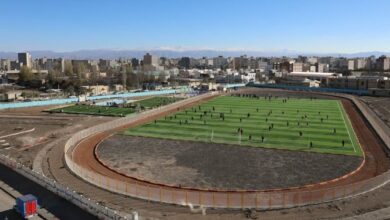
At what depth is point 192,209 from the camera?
19422mm

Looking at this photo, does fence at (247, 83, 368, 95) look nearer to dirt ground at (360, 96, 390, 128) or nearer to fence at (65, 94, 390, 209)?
dirt ground at (360, 96, 390, 128)

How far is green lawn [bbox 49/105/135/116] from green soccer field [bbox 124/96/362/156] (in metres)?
7.80

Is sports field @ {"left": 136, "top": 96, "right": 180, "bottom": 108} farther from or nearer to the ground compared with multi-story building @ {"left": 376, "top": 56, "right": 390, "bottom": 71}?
nearer to the ground

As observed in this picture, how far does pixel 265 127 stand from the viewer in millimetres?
42812

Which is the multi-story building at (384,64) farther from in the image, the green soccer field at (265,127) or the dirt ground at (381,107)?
the green soccer field at (265,127)

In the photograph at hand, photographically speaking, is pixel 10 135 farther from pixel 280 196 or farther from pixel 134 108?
pixel 280 196

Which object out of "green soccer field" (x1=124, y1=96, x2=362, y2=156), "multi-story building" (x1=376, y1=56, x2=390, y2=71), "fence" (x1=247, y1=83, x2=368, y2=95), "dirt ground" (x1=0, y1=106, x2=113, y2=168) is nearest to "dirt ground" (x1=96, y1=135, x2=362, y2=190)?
"green soccer field" (x1=124, y1=96, x2=362, y2=156)

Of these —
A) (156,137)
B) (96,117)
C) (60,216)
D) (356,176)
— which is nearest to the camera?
(60,216)

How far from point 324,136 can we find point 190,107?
2586 centimetres

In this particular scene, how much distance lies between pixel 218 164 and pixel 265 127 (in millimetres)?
15857

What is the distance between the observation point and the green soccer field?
35.0 metres

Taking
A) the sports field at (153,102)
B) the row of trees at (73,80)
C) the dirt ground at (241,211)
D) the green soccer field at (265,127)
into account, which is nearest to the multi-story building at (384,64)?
the row of trees at (73,80)

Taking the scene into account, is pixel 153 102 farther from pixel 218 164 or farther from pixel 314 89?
pixel 218 164

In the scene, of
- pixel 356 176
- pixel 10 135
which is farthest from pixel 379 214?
pixel 10 135
